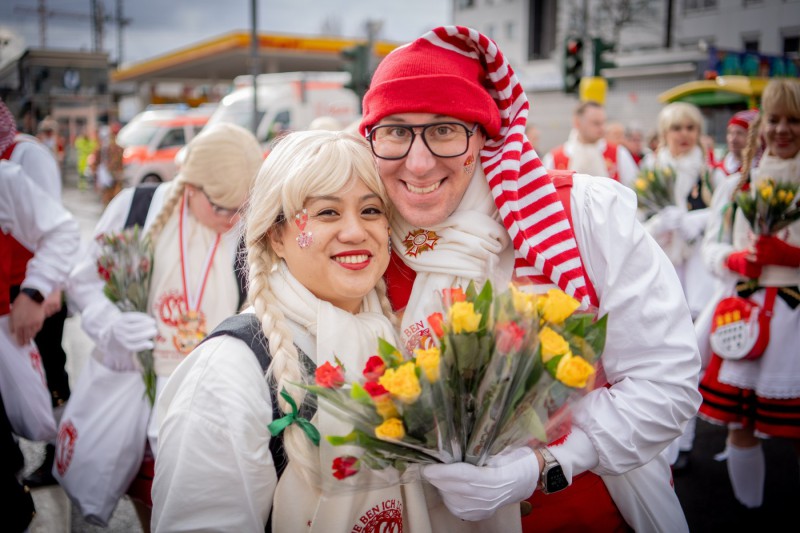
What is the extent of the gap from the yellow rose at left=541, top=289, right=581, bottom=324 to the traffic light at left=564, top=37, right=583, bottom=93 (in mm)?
12458

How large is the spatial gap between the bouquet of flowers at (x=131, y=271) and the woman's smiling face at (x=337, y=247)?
4.77 ft

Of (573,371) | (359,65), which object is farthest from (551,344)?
(359,65)

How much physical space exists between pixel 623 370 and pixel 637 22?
1509 inches

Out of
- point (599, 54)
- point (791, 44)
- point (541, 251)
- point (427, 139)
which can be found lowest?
point (541, 251)

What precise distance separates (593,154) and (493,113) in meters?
5.20

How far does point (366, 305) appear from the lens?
199 cm

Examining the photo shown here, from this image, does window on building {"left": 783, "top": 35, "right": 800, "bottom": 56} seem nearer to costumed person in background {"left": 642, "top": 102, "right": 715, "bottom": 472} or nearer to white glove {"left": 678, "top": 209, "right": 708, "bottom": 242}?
costumed person in background {"left": 642, "top": 102, "right": 715, "bottom": 472}

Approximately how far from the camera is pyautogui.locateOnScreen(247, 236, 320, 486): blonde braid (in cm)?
162

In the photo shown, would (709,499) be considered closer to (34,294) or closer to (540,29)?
(34,294)

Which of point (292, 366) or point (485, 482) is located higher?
point (292, 366)

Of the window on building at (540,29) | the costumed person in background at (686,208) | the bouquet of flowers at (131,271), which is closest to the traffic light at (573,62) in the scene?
the costumed person in background at (686,208)

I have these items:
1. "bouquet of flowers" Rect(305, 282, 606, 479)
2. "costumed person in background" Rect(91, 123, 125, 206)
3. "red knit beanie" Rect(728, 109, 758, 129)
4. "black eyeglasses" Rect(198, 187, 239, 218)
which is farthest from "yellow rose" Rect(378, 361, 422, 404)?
"costumed person in background" Rect(91, 123, 125, 206)

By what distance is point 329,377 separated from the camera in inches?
59.1

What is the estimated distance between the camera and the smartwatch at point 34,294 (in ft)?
11.3
